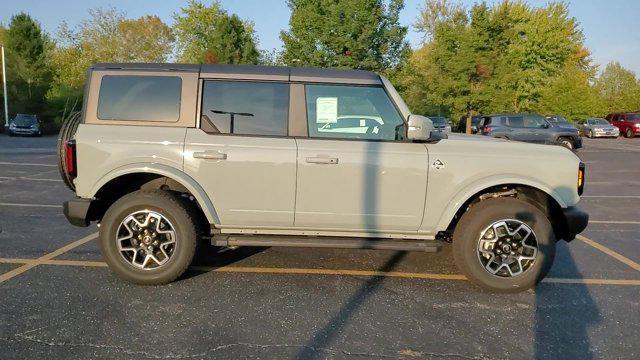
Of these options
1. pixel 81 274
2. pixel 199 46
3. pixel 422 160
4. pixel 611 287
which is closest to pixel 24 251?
pixel 81 274

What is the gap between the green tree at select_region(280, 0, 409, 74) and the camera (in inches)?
1320

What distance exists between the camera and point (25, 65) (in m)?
41.4

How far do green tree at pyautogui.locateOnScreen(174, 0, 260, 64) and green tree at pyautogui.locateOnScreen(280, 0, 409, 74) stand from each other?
8.98 metres

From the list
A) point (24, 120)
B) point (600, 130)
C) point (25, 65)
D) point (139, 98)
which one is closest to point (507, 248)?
point (139, 98)

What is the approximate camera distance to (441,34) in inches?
1394

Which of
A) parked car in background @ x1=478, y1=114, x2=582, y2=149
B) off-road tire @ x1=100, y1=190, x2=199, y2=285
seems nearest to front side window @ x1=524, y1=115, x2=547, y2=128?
parked car in background @ x1=478, y1=114, x2=582, y2=149

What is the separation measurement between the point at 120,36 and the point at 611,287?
56.8m

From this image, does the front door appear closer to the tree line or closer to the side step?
the side step

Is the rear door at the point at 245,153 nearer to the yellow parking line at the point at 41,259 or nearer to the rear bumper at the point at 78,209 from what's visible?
the rear bumper at the point at 78,209

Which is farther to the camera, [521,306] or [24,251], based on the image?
[24,251]

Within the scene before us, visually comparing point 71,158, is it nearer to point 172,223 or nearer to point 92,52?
point 172,223

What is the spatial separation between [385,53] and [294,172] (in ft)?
106

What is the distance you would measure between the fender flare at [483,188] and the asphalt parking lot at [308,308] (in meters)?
0.69

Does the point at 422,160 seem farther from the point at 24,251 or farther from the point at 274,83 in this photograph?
the point at 24,251
